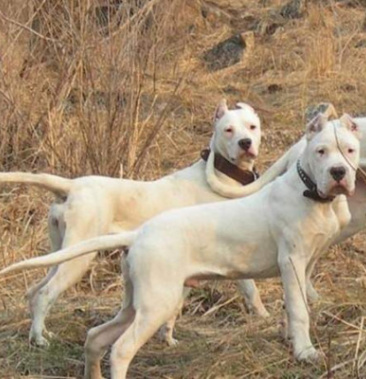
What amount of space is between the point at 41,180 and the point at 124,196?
56 cm

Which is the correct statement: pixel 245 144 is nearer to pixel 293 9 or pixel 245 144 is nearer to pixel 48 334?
pixel 48 334

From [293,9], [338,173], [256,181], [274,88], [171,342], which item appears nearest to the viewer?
[338,173]

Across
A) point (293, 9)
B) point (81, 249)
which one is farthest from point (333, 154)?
point (293, 9)

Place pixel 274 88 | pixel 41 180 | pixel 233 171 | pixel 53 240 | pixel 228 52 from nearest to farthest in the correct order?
1. pixel 41 180
2. pixel 53 240
3. pixel 233 171
4. pixel 274 88
5. pixel 228 52

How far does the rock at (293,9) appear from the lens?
16.6 metres

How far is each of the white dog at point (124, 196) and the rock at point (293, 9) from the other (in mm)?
9174

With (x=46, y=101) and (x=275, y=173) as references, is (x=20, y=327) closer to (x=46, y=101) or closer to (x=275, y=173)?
(x=275, y=173)

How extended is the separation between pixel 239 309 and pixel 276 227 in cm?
141

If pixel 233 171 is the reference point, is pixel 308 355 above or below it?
above

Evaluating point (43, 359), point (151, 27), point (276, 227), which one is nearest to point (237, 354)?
point (276, 227)

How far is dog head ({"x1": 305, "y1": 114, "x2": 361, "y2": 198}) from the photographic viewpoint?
5.51 m

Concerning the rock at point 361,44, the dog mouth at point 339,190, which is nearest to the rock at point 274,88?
the rock at point 361,44

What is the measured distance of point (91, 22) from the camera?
30.8 feet

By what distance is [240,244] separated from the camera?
5.73 m
